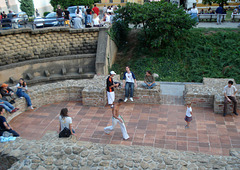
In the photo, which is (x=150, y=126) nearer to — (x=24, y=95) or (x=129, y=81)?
(x=129, y=81)

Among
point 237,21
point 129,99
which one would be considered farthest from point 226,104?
point 237,21

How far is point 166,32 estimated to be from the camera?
14961mm

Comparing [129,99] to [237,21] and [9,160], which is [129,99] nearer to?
[9,160]

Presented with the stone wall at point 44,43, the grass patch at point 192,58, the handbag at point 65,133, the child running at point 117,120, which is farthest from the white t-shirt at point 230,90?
the stone wall at point 44,43

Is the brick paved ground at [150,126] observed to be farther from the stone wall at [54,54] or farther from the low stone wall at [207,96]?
the stone wall at [54,54]

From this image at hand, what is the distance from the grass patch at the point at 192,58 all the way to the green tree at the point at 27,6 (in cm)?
1661

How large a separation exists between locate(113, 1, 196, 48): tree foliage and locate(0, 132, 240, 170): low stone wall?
1042 cm

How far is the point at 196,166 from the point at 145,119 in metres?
3.63

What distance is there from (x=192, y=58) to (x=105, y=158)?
11633 millimetres

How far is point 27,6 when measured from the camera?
2817 centimetres

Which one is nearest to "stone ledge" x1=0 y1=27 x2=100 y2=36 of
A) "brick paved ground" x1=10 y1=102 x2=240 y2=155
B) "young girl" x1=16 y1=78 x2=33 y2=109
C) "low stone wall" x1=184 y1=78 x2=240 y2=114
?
"young girl" x1=16 y1=78 x2=33 y2=109

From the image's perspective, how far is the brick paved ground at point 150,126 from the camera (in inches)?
280

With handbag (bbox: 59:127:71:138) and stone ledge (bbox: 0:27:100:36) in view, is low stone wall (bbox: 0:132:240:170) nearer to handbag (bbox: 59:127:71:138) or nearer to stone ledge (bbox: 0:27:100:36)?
handbag (bbox: 59:127:71:138)

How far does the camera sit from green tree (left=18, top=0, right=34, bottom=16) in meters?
27.8
